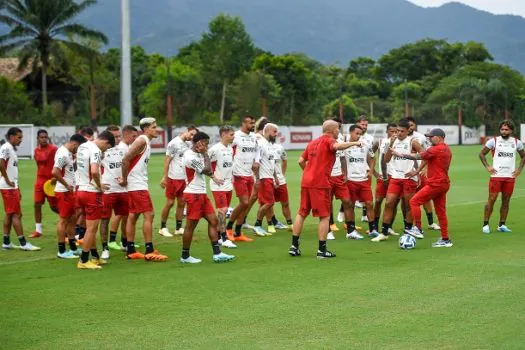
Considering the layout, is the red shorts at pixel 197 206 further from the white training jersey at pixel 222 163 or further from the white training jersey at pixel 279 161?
the white training jersey at pixel 279 161

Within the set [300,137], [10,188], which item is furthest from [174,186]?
[300,137]

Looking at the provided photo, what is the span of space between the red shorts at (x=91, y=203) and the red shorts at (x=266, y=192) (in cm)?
440

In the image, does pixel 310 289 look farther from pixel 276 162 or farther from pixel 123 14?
pixel 123 14

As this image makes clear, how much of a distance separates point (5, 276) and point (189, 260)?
102 inches

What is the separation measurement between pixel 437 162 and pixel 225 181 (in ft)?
12.0

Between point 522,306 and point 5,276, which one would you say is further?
point 5,276

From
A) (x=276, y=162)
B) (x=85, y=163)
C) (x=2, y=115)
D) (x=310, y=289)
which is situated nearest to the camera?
Result: (x=310, y=289)

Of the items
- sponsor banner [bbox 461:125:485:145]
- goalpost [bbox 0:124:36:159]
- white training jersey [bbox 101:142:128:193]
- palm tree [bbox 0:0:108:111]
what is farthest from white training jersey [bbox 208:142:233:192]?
sponsor banner [bbox 461:125:485:145]

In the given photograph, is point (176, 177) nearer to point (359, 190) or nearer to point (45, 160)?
point (45, 160)

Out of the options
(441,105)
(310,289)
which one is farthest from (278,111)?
(310,289)

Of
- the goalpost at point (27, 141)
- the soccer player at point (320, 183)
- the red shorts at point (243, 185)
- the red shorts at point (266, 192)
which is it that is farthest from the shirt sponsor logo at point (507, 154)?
the goalpost at point (27, 141)

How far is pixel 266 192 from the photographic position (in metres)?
17.0

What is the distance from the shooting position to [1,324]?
30.1 feet

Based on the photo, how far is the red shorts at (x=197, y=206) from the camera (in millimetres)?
13195
